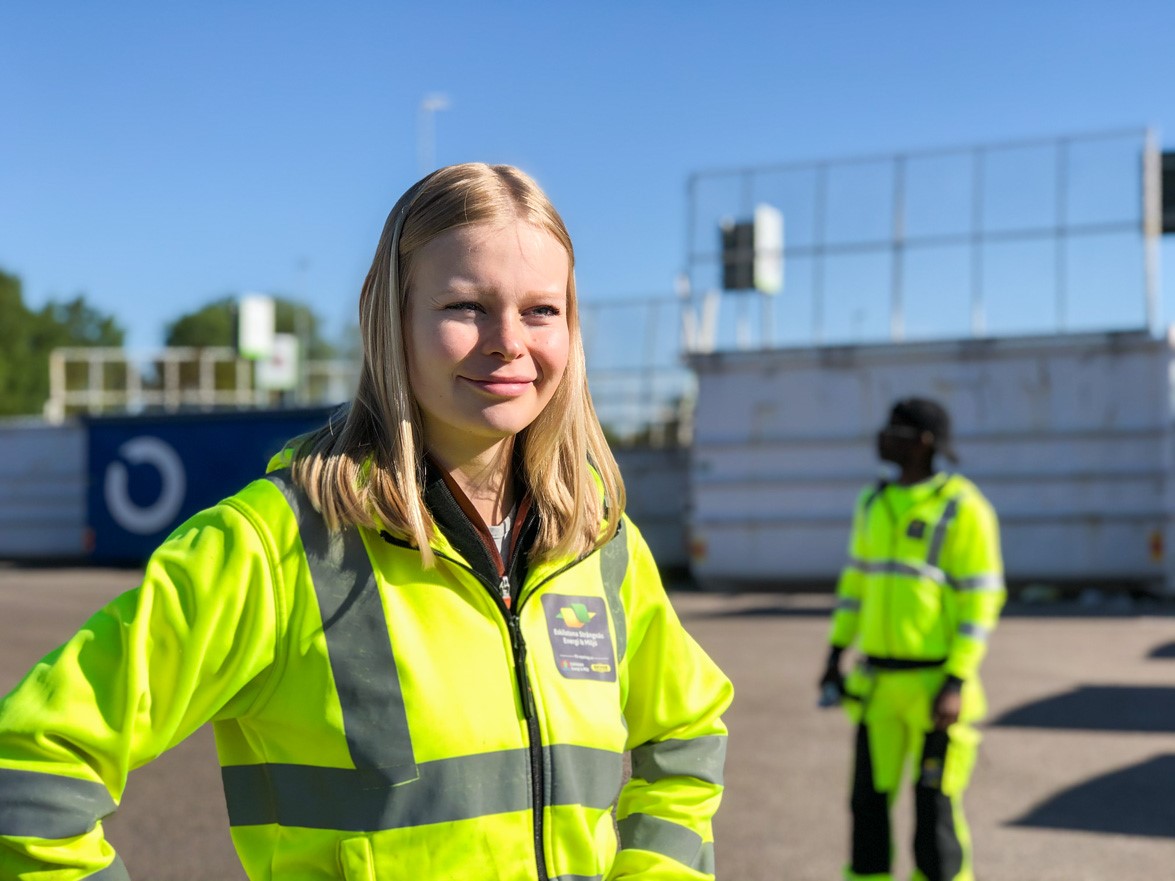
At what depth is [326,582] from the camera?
1.77 meters

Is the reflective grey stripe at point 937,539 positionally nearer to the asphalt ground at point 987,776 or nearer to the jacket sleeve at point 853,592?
the jacket sleeve at point 853,592

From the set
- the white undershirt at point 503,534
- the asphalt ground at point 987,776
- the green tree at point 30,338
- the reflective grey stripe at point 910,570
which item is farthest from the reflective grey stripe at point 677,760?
the green tree at point 30,338

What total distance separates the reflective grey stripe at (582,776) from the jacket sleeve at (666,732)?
3.4 inches

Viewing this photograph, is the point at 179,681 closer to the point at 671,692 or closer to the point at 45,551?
the point at 671,692

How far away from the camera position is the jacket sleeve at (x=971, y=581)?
5.25 metres

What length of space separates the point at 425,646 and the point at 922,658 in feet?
12.6

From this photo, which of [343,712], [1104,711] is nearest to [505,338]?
[343,712]

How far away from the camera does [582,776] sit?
1.89 meters

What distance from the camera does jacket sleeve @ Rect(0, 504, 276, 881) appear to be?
1565 millimetres

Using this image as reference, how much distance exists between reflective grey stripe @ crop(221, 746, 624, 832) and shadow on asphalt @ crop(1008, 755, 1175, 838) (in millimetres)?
5472

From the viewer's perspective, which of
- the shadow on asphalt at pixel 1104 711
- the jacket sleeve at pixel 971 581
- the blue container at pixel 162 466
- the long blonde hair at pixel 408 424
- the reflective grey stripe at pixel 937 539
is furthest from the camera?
the blue container at pixel 162 466

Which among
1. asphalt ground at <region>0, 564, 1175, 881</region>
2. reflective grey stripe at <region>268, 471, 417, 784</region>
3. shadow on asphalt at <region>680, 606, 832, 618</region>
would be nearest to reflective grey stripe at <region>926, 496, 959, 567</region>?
asphalt ground at <region>0, 564, 1175, 881</region>

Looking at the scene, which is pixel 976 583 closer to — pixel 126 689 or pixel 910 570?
pixel 910 570

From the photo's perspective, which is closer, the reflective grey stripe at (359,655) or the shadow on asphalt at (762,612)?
the reflective grey stripe at (359,655)
